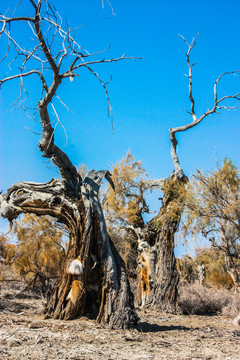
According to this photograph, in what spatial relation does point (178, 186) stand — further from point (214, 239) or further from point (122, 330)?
point (122, 330)

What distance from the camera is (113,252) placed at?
8.23 metres

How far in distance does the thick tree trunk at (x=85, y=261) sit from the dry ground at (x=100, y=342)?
365 millimetres

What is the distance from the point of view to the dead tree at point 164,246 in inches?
478

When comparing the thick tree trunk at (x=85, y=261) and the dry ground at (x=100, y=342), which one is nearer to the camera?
the dry ground at (x=100, y=342)

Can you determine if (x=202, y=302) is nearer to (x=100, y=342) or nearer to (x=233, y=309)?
(x=233, y=309)

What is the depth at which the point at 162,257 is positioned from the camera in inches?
502

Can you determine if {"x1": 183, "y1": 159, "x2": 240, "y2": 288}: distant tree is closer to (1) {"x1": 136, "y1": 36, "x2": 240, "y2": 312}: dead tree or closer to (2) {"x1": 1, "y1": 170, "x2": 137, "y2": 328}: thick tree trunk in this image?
(1) {"x1": 136, "y1": 36, "x2": 240, "y2": 312}: dead tree

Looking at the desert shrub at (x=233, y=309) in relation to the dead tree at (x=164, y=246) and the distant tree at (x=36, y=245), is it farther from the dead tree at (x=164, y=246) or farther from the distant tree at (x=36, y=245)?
the distant tree at (x=36, y=245)

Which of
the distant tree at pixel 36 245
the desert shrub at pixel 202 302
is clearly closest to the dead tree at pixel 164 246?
the desert shrub at pixel 202 302

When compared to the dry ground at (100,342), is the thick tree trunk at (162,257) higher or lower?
higher

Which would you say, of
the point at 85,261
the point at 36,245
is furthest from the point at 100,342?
the point at 36,245

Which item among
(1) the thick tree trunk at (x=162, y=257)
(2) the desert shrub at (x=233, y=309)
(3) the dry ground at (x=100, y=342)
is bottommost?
(3) the dry ground at (x=100, y=342)

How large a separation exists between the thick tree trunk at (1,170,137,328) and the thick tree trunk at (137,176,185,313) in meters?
4.77

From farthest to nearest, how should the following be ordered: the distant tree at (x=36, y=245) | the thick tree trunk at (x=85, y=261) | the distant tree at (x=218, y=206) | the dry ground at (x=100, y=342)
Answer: the distant tree at (x=36, y=245) < the distant tree at (x=218, y=206) < the thick tree trunk at (x=85, y=261) < the dry ground at (x=100, y=342)
